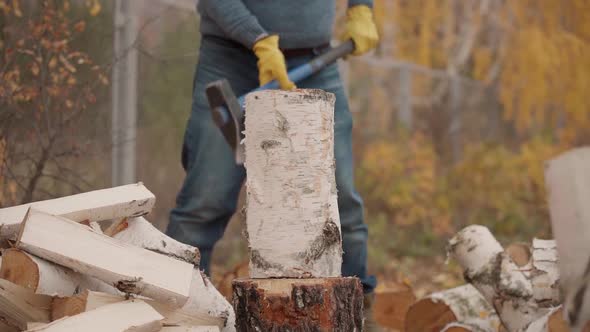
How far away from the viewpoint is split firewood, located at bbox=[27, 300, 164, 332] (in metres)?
2.23

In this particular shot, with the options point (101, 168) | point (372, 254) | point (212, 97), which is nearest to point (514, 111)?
point (372, 254)

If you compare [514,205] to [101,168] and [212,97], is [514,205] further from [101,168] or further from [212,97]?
[212,97]

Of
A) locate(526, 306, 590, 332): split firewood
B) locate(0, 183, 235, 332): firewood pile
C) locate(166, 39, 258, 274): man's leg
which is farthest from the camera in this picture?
locate(166, 39, 258, 274): man's leg

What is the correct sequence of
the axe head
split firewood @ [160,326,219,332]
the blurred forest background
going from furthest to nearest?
the blurred forest background < the axe head < split firewood @ [160,326,219,332]

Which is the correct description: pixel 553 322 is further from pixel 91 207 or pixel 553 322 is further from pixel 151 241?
pixel 91 207

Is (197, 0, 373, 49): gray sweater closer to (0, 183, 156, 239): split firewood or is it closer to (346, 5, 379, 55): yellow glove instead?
(346, 5, 379, 55): yellow glove

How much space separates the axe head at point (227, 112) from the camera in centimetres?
332

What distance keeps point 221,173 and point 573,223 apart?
182cm

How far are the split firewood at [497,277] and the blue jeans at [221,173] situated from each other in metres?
0.42

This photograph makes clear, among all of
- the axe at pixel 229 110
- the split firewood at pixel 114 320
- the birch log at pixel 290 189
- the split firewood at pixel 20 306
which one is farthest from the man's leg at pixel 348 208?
the split firewood at pixel 20 306

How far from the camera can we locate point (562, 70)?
10.8 meters

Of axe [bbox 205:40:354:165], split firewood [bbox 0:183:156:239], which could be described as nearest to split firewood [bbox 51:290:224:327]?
split firewood [bbox 0:183:156:239]

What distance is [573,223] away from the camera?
204 centimetres

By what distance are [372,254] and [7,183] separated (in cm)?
388
